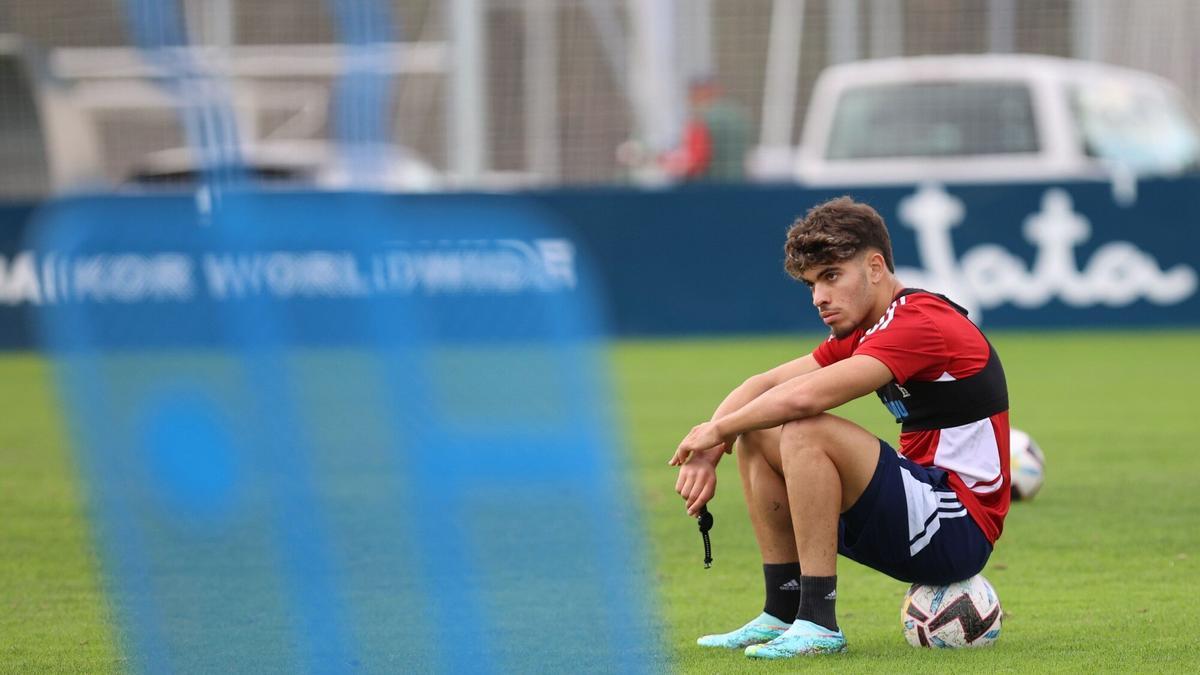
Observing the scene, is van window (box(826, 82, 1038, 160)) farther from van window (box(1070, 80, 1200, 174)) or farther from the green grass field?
the green grass field

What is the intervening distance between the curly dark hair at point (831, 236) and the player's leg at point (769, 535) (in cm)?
46

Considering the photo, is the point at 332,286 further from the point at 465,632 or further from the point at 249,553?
the point at 465,632

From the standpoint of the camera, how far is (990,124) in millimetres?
16141

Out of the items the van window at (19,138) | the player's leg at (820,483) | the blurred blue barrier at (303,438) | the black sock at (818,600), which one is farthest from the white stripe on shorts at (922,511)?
the van window at (19,138)

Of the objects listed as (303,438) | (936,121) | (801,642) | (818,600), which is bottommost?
(936,121)

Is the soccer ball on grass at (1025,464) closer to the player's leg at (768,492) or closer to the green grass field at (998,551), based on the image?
the green grass field at (998,551)

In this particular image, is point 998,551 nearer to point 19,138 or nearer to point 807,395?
point 807,395

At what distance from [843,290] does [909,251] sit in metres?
11.0

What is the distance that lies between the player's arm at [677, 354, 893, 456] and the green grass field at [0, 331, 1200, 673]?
632 millimetres

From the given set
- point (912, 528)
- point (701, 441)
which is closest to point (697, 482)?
point (701, 441)

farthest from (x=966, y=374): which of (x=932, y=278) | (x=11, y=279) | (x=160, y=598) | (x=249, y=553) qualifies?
(x=11, y=279)

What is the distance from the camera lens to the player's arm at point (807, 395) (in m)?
4.69

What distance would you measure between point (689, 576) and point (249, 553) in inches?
65.3

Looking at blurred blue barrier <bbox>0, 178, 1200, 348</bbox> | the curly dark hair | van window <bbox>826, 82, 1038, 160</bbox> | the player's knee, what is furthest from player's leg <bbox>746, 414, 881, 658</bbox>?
van window <bbox>826, 82, 1038, 160</bbox>
